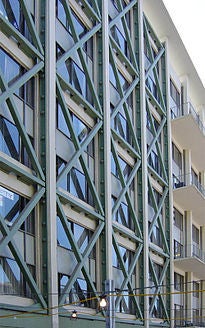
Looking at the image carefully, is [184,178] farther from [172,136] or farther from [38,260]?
[38,260]

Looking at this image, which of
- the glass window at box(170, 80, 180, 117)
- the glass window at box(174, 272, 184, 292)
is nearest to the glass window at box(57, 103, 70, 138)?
the glass window at box(170, 80, 180, 117)

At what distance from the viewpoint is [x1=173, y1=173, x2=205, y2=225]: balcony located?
35719 mm

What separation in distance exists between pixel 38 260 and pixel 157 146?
16003 millimetres

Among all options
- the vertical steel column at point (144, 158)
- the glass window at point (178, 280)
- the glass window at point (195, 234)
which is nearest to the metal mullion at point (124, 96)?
the vertical steel column at point (144, 158)

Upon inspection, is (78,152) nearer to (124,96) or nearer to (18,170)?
(18,170)

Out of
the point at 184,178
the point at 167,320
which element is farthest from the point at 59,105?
Result: the point at 184,178

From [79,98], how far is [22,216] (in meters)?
6.64

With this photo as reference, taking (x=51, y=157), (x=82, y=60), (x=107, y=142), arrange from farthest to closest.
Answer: (x=107, y=142), (x=82, y=60), (x=51, y=157)

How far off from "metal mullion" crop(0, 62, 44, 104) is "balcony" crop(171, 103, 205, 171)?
57.4ft

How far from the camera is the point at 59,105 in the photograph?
21.3 meters

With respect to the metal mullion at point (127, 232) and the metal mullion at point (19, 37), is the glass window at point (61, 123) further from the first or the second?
the metal mullion at point (127, 232)

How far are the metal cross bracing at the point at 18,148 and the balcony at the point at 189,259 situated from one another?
1810cm

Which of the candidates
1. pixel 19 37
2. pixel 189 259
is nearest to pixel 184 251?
pixel 189 259

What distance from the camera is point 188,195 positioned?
120ft
